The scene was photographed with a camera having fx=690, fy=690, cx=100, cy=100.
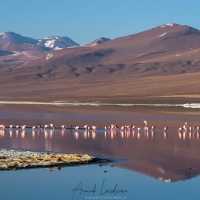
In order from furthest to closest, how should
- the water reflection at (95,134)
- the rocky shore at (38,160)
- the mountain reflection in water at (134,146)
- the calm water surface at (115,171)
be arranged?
1. the water reflection at (95,134)
2. the mountain reflection in water at (134,146)
3. the rocky shore at (38,160)
4. the calm water surface at (115,171)

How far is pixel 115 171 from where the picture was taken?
2044 centimetres

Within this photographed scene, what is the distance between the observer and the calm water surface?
17188 millimetres

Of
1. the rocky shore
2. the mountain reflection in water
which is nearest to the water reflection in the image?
the mountain reflection in water

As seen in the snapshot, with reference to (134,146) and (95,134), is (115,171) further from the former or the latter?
(95,134)

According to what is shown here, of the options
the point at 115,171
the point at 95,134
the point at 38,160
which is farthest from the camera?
the point at 95,134

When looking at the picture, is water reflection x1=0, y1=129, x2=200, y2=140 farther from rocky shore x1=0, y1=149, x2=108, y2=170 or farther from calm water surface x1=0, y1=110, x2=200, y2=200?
rocky shore x1=0, y1=149, x2=108, y2=170

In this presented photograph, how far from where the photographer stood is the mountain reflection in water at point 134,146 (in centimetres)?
2111

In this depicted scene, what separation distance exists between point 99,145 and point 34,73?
473 feet

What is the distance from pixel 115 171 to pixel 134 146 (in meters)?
7.27

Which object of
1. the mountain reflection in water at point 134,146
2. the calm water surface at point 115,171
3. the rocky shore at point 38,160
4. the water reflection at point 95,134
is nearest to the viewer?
the calm water surface at point 115,171

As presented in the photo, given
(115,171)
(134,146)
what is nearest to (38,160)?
(115,171)

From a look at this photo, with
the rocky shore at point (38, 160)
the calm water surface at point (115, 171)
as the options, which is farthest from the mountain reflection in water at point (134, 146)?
the rocky shore at point (38, 160)

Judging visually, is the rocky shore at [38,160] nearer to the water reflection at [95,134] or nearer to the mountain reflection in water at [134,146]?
the mountain reflection in water at [134,146]

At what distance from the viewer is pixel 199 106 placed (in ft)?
202
